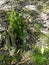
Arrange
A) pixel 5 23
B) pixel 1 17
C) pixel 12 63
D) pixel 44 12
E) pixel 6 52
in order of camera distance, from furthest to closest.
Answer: pixel 44 12 < pixel 1 17 < pixel 5 23 < pixel 6 52 < pixel 12 63

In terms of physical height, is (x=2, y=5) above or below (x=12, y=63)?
above

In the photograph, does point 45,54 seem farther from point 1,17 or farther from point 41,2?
point 41,2

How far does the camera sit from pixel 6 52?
12.9 ft

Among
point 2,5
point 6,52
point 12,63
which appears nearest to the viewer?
point 12,63

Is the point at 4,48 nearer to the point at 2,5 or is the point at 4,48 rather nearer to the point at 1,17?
the point at 1,17

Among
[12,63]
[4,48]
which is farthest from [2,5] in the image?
[12,63]

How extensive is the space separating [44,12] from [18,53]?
2.02 m

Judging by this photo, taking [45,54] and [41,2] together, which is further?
[41,2]

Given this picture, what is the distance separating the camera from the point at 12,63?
12.0 ft

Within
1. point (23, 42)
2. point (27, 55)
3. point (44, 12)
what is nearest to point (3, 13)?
point (44, 12)

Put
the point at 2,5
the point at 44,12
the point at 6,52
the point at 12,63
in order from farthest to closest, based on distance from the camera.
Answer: the point at 2,5
the point at 44,12
the point at 6,52
the point at 12,63

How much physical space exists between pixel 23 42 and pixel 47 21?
49.1 inches

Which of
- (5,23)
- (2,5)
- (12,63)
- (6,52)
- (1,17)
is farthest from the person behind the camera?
(2,5)

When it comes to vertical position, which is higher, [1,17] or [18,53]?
[1,17]
